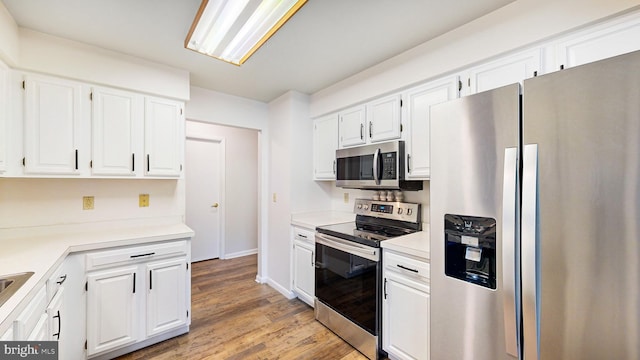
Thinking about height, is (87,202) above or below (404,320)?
above

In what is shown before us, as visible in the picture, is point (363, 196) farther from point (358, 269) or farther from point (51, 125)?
point (51, 125)

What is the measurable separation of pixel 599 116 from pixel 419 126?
1.17 m

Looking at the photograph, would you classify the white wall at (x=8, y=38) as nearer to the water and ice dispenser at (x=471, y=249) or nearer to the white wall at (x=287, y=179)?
the white wall at (x=287, y=179)

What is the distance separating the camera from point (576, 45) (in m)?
1.37

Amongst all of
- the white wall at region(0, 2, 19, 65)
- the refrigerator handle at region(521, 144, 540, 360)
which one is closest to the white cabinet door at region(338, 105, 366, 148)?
the refrigerator handle at region(521, 144, 540, 360)

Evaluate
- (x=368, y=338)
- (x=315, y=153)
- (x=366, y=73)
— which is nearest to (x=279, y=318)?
(x=368, y=338)

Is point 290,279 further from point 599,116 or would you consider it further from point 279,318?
point 599,116

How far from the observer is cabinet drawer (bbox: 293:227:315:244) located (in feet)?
8.50

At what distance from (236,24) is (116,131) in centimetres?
146

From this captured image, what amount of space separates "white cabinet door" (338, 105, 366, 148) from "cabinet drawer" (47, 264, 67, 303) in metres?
2.38

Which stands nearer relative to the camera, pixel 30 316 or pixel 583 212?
pixel 583 212

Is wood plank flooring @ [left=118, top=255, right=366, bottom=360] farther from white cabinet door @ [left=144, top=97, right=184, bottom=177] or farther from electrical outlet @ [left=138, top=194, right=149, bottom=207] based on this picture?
white cabinet door @ [left=144, top=97, right=184, bottom=177]

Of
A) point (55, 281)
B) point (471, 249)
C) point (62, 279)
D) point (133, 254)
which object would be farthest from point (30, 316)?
point (471, 249)

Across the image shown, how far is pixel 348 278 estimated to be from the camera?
2117mm
